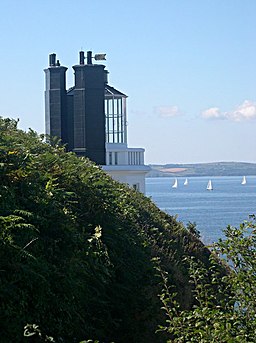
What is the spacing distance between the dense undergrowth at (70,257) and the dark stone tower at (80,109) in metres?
11.0

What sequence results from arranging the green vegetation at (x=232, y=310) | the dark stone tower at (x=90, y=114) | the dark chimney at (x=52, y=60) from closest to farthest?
1. the green vegetation at (x=232, y=310)
2. the dark stone tower at (x=90, y=114)
3. the dark chimney at (x=52, y=60)

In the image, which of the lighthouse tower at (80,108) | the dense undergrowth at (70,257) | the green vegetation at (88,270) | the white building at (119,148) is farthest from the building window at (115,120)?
the green vegetation at (88,270)

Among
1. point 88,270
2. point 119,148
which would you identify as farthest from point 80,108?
point 88,270

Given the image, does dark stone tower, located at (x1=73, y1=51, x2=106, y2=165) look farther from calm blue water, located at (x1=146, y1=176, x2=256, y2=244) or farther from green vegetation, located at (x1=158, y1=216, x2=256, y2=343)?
green vegetation, located at (x1=158, y1=216, x2=256, y2=343)

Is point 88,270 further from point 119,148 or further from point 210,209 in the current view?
point 210,209

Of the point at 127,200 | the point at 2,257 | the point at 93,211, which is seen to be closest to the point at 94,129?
the point at 127,200

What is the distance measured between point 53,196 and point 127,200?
177 inches

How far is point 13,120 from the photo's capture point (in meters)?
11.1

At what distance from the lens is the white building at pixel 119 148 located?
87.9 ft

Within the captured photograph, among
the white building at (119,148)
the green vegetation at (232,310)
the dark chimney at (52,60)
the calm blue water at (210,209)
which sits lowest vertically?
the calm blue water at (210,209)

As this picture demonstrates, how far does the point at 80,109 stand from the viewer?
22594 mm

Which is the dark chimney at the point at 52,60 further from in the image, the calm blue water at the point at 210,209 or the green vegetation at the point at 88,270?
the green vegetation at the point at 88,270

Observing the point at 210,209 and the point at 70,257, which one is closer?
the point at 70,257

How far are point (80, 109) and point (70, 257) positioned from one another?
15.5m
